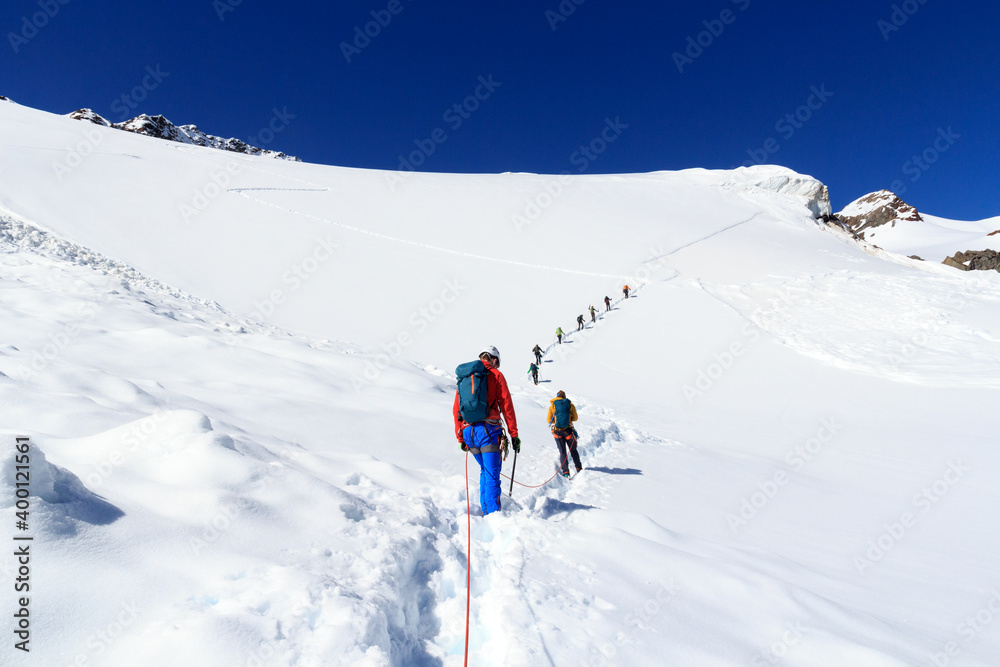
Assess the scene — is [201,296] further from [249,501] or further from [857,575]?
[857,575]

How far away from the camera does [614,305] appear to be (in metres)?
24.0

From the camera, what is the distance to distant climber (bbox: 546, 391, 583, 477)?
7359 mm

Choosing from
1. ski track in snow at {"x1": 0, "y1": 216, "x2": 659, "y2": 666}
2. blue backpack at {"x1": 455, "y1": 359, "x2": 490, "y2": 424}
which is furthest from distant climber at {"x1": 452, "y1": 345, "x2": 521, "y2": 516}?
ski track in snow at {"x1": 0, "y1": 216, "x2": 659, "y2": 666}

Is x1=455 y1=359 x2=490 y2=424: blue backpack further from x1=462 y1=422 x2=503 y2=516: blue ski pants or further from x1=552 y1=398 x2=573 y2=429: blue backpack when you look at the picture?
x1=552 y1=398 x2=573 y2=429: blue backpack

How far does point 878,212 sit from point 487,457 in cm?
20077

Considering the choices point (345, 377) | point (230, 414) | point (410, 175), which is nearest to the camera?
point (230, 414)

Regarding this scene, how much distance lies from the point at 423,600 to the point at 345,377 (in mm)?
6451

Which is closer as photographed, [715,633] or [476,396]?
[715,633]

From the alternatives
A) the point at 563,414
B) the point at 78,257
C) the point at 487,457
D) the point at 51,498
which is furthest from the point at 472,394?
the point at 78,257

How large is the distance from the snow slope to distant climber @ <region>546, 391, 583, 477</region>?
0.35 metres

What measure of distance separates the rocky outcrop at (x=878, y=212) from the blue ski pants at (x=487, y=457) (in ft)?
547

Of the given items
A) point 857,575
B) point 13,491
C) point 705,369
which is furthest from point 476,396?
point 705,369

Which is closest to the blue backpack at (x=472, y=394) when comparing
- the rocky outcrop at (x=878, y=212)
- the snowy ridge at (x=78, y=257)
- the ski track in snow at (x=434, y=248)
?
the snowy ridge at (x=78, y=257)

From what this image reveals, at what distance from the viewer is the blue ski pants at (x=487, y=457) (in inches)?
187
